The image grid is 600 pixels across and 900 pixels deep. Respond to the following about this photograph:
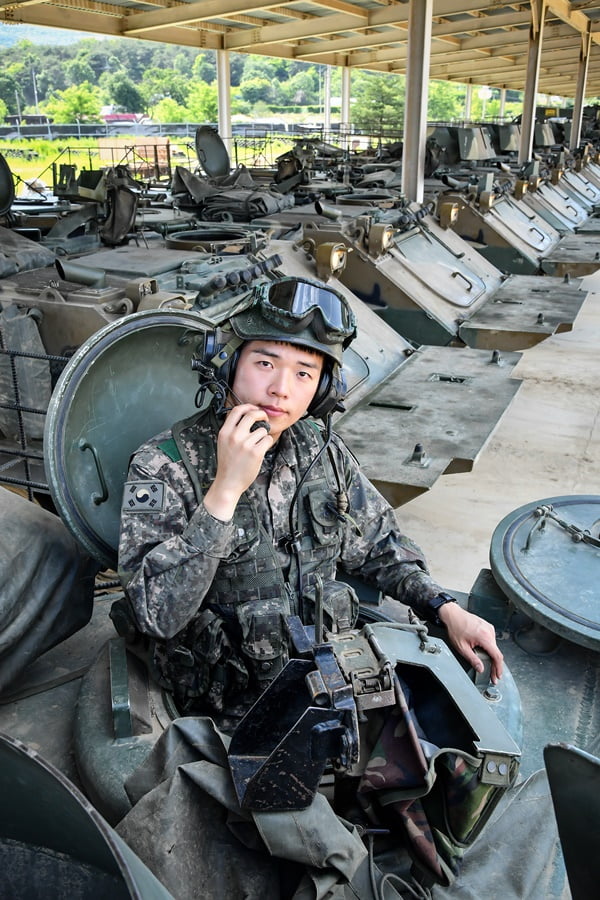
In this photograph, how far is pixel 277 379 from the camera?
7.61 ft

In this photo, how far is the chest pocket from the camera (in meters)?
2.48

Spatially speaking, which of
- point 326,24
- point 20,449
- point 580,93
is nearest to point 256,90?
point 326,24

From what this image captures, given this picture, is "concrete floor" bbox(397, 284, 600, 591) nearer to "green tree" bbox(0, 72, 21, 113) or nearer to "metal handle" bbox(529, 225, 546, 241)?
"metal handle" bbox(529, 225, 546, 241)

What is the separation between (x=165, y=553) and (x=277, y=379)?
0.55m

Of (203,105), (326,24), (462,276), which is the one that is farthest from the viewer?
(203,105)

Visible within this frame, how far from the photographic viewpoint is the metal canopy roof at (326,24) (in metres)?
16.0

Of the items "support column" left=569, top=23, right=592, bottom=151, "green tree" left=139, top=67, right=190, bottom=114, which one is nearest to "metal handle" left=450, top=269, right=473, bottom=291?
"support column" left=569, top=23, right=592, bottom=151

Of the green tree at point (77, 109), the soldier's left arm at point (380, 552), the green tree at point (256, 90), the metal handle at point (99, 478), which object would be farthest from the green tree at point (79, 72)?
the soldier's left arm at point (380, 552)

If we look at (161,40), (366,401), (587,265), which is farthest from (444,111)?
(366,401)

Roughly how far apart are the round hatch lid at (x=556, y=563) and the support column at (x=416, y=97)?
25.7 feet

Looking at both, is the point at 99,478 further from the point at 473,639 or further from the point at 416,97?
the point at 416,97

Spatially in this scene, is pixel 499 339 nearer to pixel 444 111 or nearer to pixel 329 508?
pixel 329 508

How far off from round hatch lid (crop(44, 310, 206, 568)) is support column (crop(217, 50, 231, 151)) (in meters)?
18.4

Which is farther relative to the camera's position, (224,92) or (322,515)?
(224,92)
